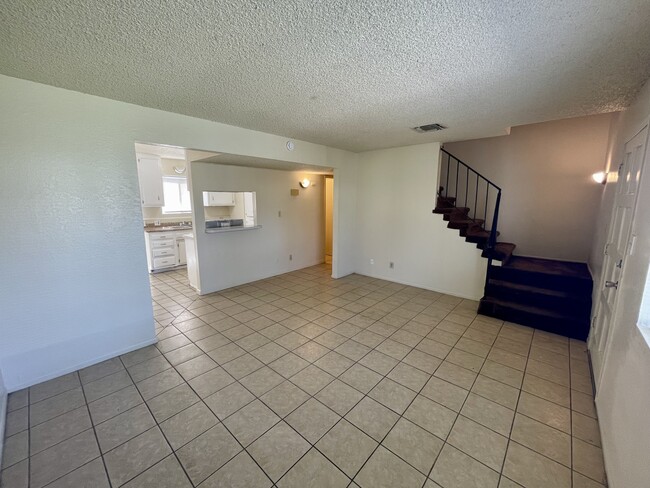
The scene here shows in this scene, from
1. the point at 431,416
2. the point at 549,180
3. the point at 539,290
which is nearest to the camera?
the point at 431,416

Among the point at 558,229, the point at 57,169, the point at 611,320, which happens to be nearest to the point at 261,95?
the point at 57,169

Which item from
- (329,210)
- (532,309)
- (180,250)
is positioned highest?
(329,210)

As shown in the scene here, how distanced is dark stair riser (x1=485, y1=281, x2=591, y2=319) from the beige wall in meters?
1.59

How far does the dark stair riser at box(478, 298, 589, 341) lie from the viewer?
318 centimetres

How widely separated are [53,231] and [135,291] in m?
0.88

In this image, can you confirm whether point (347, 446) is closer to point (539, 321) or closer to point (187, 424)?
point (187, 424)

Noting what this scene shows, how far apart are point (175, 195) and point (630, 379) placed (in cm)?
803

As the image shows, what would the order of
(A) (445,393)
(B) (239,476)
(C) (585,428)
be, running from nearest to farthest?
(B) (239,476) < (C) (585,428) < (A) (445,393)

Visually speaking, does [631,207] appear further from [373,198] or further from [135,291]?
[135,291]

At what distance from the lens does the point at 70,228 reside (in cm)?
241

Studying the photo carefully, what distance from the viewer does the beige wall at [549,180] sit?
168 inches

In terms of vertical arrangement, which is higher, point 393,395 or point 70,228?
point 70,228

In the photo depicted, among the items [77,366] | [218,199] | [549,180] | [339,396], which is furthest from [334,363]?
[549,180]

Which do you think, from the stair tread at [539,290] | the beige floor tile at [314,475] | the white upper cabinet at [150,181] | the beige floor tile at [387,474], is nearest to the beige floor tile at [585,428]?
the beige floor tile at [387,474]
